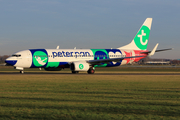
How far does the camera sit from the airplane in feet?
136

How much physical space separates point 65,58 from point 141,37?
16273 mm

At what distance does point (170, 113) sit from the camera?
9.79 m

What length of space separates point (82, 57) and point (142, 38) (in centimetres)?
1336

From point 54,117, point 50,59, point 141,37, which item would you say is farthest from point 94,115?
point 141,37

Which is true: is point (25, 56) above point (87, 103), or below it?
above

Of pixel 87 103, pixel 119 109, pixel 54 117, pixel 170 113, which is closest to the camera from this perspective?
pixel 54 117

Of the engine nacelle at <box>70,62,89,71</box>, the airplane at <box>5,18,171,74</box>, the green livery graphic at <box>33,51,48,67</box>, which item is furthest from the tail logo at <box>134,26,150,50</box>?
the green livery graphic at <box>33,51,48,67</box>

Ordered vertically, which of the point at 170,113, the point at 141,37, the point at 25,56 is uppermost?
the point at 141,37

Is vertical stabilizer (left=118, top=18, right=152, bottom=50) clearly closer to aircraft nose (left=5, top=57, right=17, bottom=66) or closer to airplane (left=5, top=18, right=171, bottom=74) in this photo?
airplane (left=5, top=18, right=171, bottom=74)

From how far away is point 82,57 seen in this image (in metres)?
44.9

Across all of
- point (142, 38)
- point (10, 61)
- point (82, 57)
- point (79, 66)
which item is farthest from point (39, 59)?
Result: point (142, 38)

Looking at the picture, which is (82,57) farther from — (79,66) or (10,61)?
(10,61)

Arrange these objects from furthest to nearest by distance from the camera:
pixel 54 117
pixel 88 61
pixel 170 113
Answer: pixel 88 61 → pixel 170 113 → pixel 54 117

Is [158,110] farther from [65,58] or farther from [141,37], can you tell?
[141,37]
